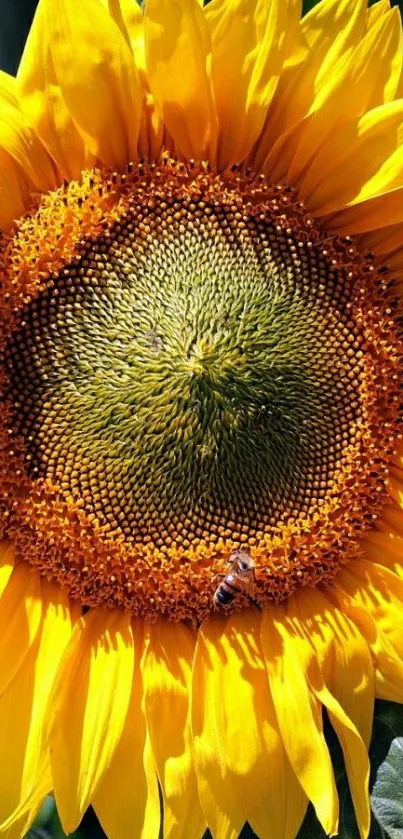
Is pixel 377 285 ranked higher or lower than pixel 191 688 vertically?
higher

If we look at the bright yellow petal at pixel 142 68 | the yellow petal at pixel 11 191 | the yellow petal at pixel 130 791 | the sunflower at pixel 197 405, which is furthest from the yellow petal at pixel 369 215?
the yellow petal at pixel 130 791

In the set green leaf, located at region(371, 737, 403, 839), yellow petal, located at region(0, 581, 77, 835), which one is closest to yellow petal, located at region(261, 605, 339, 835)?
green leaf, located at region(371, 737, 403, 839)

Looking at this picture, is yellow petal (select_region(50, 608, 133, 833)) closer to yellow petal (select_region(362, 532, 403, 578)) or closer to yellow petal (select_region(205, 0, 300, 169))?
yellow petal (select_region(362, 532, 403, 578))

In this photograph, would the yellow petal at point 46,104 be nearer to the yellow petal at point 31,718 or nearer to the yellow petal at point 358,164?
the yellow petal at point 358,164

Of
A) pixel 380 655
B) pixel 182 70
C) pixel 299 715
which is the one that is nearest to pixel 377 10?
pixel 182 70

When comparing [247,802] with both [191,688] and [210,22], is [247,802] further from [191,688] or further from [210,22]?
[210,22]

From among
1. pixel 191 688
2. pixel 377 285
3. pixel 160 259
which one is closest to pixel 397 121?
pixel 377 285

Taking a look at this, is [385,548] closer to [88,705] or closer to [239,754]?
[239,754]
